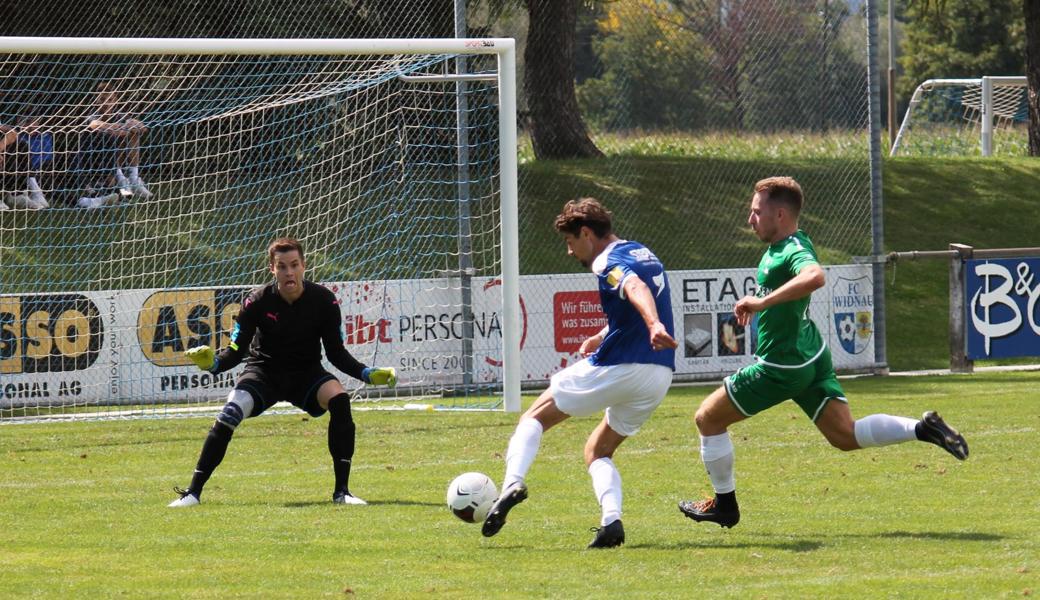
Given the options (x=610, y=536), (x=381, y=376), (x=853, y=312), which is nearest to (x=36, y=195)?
(x=381, y=376)

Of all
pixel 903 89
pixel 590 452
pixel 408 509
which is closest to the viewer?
pixel 590 452

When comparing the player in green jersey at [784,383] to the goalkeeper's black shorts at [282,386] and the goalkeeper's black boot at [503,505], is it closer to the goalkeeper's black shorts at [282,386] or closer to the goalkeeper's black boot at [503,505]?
the goalkeeper's black boot at [503,505]

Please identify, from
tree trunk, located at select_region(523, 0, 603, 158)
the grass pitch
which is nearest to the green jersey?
the grass pitch

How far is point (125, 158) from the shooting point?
653 inches

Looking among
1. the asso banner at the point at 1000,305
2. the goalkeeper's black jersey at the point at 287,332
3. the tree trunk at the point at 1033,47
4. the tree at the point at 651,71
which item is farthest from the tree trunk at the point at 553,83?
the goalkeeper's black jersey at the point at 287,332

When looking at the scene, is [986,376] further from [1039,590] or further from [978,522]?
[1039,590]

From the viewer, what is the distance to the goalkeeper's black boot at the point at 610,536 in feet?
23.8

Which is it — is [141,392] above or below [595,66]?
below

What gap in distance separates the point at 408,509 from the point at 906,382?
9866 mm

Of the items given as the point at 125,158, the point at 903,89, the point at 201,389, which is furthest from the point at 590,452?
the point at 903,89

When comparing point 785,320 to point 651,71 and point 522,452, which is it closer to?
point 522,452

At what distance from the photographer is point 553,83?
22.7 metres

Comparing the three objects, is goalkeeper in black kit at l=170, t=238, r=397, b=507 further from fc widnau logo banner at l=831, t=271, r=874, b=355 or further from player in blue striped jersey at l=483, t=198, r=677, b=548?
fc widnau logo banner at l=831, t=271, r=874, b=355

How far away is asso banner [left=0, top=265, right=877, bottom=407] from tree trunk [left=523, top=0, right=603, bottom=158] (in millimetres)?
5637
